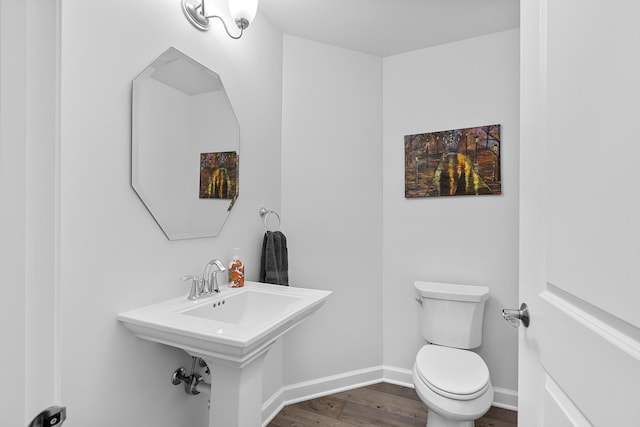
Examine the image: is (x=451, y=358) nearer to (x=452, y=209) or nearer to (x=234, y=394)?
(x=452, y=209)

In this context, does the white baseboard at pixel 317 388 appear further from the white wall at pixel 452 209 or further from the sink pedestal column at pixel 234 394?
the sink pedestal column at pixel 234 394

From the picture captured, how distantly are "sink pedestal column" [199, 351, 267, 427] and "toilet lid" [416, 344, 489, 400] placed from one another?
89cm

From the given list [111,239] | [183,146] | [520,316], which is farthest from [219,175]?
[520,316]

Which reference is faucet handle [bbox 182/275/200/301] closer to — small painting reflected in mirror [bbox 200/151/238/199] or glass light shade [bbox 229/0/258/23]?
small painting reflected in mirror [bbox 200/151/238/199]

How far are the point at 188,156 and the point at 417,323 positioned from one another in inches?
74.4

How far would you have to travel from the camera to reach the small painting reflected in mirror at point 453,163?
2.11 metres

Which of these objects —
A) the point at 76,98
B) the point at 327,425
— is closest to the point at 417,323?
the point at 327,425

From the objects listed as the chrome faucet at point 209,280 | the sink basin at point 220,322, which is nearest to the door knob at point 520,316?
the sink basin at point 220,322

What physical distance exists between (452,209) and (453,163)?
0.32 m

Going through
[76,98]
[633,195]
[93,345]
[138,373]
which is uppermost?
[76,98]

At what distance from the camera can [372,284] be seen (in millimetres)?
2375

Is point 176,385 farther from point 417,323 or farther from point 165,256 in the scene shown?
point 417,323

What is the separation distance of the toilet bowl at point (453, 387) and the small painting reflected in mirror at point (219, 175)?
137 centimetres

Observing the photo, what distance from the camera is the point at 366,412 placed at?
77.4 inches
